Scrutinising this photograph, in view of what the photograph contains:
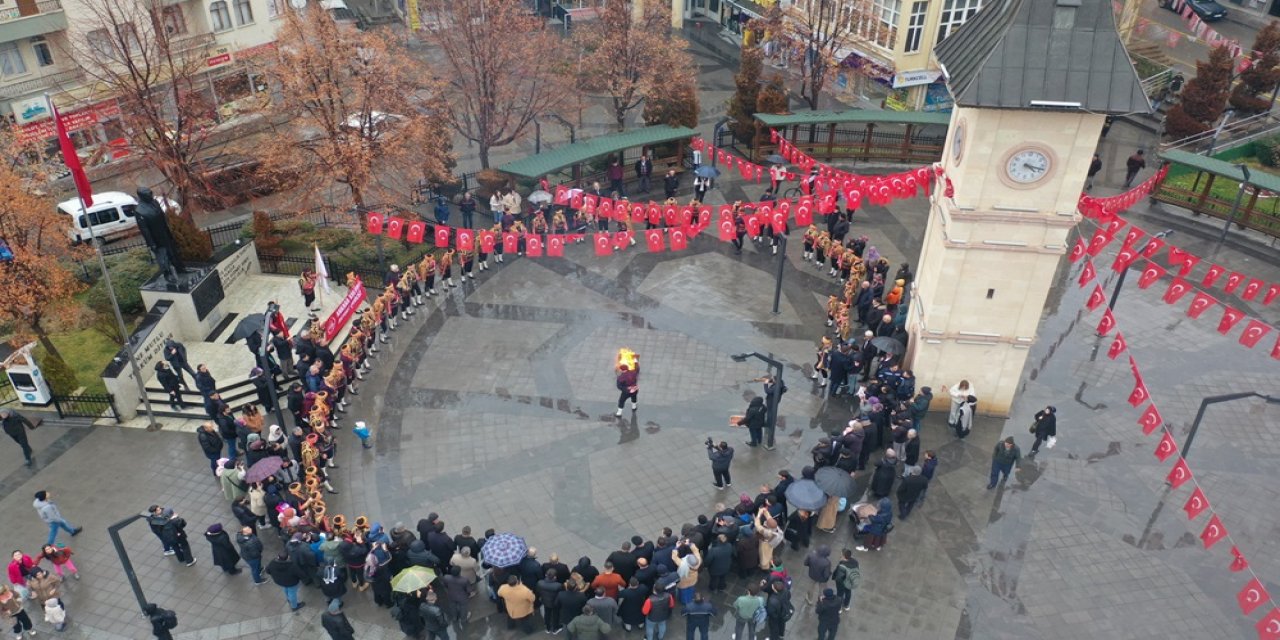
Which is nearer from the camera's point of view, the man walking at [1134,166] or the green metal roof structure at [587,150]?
the green metal roof structure at [587,150]

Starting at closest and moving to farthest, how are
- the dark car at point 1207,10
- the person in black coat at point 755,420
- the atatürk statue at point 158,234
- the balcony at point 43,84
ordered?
the person in black coat at point 755,420 < the atatürk statue at point 158,234 < the balcony at point 43,84 < the dark car at point 1207,10

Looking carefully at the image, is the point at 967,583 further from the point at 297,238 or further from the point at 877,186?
the point at 297,238

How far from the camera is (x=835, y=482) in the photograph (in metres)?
19.8

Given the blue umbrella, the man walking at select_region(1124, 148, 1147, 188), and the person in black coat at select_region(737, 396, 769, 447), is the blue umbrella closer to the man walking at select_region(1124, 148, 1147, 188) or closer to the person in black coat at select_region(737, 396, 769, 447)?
the person in black coat at select_region(737, 396, 769, 447)

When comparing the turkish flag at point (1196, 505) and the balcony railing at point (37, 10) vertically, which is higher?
the balcony railing at point (37, 10)

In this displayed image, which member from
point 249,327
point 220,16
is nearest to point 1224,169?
point 249,327

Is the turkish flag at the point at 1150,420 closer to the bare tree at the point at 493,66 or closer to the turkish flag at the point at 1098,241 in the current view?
the turkish flag at the point at 1098,241

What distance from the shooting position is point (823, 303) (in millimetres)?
29766

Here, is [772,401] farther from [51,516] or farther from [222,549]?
[51,516]

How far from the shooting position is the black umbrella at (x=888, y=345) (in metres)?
24.7

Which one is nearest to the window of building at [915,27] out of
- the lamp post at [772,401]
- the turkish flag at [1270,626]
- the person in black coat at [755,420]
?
the lamp post at [772,401]

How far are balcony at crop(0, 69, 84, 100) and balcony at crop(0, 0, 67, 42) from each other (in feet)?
6.03

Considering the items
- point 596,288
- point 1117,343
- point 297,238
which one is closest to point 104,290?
point 297,238

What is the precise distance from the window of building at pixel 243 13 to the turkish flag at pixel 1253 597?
145 ft
